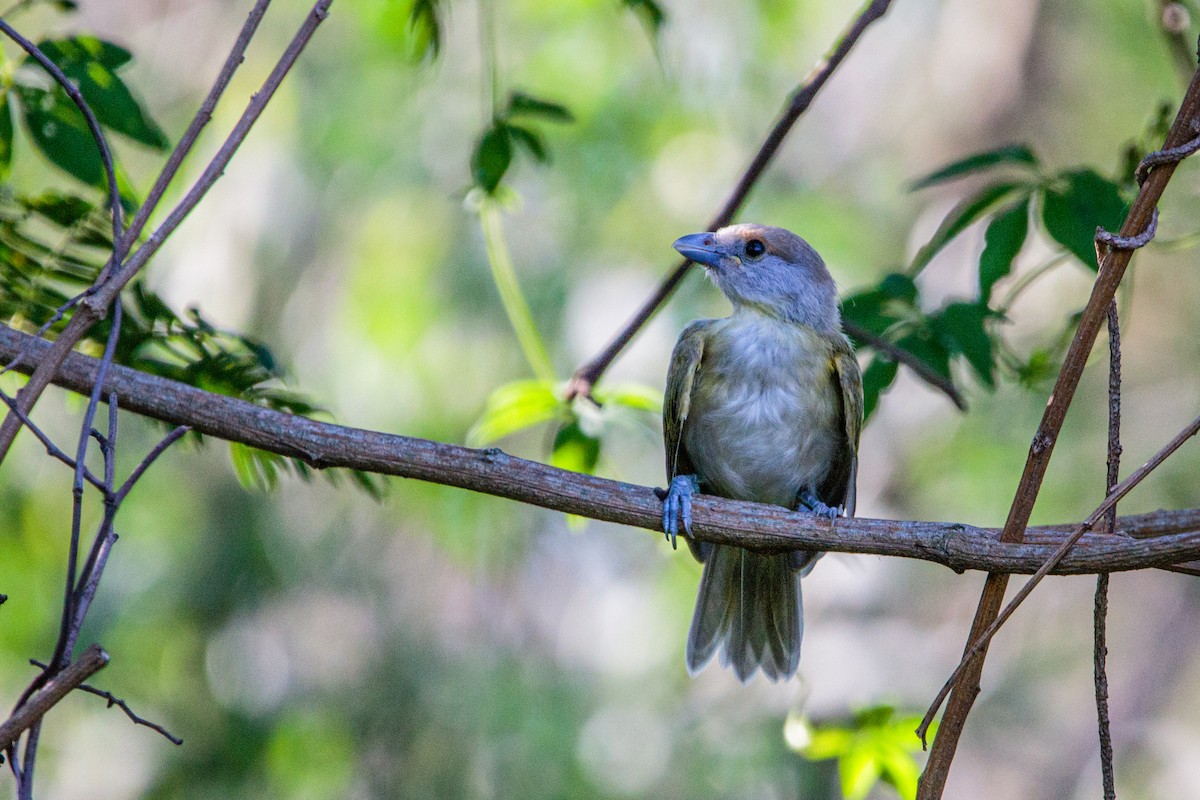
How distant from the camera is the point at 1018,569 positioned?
2.21m

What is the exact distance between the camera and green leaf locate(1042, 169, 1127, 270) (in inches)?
117

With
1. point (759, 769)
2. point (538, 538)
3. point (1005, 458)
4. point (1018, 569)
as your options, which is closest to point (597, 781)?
point (759, 769)

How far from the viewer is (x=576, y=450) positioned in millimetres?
3330

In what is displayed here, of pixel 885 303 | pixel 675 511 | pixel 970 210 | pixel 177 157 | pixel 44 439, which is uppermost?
pixel 970 210

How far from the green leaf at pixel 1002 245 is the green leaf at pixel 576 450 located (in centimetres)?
117

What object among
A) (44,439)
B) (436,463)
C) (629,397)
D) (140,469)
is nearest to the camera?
(44,439)

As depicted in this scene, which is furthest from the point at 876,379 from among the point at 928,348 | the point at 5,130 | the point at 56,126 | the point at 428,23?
the point at 5,130

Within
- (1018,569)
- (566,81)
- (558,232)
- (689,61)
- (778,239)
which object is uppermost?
(689,61)

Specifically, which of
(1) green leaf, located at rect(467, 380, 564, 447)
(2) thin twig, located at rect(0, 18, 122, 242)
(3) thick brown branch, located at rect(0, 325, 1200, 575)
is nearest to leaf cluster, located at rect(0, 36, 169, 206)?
(2) thin twig, located at rect(0, 18, 122, 242)

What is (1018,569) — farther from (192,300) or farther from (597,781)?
(192,300)

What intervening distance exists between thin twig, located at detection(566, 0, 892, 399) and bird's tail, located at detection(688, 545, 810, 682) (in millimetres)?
952

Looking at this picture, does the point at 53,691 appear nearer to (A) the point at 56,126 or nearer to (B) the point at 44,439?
(B) the point at 44,439

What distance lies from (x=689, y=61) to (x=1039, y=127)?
2.39 metres

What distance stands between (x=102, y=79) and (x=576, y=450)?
61.6 inches
